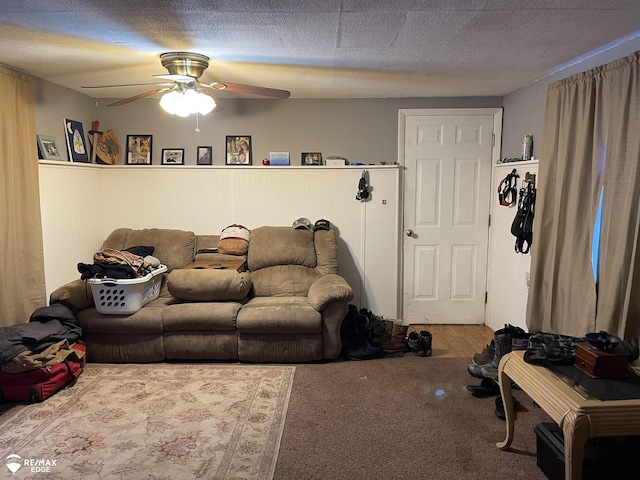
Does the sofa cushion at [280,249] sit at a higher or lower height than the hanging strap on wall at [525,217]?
lower

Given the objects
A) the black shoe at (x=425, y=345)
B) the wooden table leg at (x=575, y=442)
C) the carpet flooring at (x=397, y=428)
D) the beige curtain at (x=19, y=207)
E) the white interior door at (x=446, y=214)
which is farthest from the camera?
the white interior door at (x=446, y=214)

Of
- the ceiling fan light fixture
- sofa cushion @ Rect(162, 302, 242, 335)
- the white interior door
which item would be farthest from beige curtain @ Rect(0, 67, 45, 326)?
the white interior door

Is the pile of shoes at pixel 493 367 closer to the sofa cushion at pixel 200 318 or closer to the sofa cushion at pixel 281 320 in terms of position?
the sofa cushion at pixel 281 320

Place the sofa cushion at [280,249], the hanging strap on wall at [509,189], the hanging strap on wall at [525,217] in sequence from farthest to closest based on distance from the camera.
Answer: the sofa cushion at [280,249] < the hanging strap on wall at [509,189] < the hanging strap on wall at [525,217]

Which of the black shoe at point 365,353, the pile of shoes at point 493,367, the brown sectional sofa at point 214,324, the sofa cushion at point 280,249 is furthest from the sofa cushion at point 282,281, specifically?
the pile of shoes at point 493,367

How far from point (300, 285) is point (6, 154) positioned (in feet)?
7.94

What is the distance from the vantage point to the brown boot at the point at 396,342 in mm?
3926

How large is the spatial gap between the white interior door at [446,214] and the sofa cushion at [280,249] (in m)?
1.04

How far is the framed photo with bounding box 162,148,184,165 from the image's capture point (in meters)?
4.66

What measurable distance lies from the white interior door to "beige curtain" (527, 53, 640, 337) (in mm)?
1241

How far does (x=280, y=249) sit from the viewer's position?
4.32m

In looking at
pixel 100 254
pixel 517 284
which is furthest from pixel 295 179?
pixel 517 284

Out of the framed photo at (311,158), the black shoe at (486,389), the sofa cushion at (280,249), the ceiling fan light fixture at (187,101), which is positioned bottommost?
the black shoe at (486,389)

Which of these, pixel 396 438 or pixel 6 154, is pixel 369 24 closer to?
pixel 396 438
